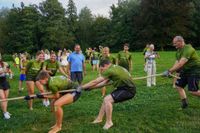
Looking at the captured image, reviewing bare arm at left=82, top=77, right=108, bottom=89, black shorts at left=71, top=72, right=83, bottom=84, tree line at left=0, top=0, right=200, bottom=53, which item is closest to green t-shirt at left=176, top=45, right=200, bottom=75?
bare arm at left=82, top=77, right=108, bottom=89

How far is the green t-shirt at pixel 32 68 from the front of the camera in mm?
12828

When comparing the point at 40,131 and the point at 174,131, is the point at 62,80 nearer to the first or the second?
the point at 40,131

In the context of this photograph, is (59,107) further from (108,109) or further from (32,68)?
(32,68)

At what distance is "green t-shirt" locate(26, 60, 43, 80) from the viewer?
12.8 meters

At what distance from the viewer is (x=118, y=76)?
9.62 m

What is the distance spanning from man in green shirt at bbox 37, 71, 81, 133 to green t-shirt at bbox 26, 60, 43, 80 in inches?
124

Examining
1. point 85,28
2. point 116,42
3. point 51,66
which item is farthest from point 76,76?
point 85,28

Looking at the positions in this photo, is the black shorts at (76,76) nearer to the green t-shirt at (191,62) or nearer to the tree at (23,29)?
the green t-shirt at (191,62)

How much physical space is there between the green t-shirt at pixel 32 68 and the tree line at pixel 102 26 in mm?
53268

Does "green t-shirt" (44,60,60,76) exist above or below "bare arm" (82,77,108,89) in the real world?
above

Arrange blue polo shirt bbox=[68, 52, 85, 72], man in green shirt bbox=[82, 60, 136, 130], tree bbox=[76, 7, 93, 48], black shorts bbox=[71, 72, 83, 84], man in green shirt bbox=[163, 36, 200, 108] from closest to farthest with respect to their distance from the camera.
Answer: man in green shirt bbox=[82, 60, 136, 130]
man in green shirt bbox=[163, 36, 200, 108]
blue polo shirt bbox=[68, 52, 85, 72]
black shorts bbox=[71, 72, 83, 84]
tree bbox=[76, 7, 93, 48]

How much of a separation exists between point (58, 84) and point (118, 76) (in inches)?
59.3

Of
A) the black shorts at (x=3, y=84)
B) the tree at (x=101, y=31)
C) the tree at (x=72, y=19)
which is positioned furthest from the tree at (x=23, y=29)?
the black shorts at (x=3, y=84)

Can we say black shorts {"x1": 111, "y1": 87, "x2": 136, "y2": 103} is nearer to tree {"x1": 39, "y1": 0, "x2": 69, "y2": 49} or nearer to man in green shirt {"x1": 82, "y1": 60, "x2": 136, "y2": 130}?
Result: man in green shirt {"x1": 82, "y1": 60, "x2": 136, "y2": 130}
